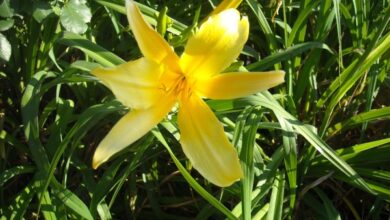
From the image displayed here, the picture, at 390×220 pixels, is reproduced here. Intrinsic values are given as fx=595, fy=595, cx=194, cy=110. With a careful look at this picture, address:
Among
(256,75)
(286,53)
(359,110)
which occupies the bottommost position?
(359,110)

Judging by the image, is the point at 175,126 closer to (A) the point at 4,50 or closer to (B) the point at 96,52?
(B) the point at 96,52

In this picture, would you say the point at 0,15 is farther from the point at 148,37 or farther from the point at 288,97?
the point at 288,97

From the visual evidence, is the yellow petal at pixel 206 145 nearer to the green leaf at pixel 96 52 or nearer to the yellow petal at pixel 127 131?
the yellow petal at pixel 127 131

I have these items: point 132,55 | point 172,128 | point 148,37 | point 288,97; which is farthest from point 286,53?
point 148,37

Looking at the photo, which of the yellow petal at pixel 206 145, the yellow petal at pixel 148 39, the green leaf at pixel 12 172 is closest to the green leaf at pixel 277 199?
the yellow petal at pixel 206 145

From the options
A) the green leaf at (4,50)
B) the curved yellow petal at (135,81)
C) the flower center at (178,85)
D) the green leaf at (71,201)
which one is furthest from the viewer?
the green leaf at (71,201)

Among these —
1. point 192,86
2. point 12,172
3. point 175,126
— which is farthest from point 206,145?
point 12,172

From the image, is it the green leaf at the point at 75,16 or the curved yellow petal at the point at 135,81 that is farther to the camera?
the green leaf at the point at 75,16
